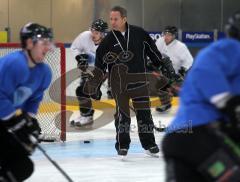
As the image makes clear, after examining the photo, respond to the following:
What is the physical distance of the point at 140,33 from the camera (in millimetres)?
5328

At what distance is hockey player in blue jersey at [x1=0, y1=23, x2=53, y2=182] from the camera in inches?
121

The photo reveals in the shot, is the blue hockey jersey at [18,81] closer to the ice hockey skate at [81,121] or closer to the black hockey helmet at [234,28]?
the black hockey helmet at [234,28]

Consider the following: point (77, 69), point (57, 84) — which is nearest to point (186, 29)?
point (77, 69)

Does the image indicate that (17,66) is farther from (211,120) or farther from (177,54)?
(177,54)

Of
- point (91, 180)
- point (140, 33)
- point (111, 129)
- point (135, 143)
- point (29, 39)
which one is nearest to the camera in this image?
point (29, 39)

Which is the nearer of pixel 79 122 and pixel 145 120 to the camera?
pixel 145 120

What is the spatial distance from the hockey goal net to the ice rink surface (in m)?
0.17

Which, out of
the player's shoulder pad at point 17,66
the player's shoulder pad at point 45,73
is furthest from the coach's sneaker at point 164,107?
the player's shoulder pad at point 17,66

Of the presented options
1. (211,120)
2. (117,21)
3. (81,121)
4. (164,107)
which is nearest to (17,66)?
(211,120)

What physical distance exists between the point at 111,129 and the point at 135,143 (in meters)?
0.97

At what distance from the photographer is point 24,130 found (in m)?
3.04

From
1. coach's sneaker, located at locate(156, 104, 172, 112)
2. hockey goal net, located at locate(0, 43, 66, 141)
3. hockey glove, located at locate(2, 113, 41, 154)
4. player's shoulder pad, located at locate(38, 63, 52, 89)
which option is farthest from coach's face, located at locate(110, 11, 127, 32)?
coach's sneaker, located at locate(156, 104, 172, 112)

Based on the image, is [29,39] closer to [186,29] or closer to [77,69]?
[77,69]

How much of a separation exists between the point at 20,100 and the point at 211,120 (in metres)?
1.24
